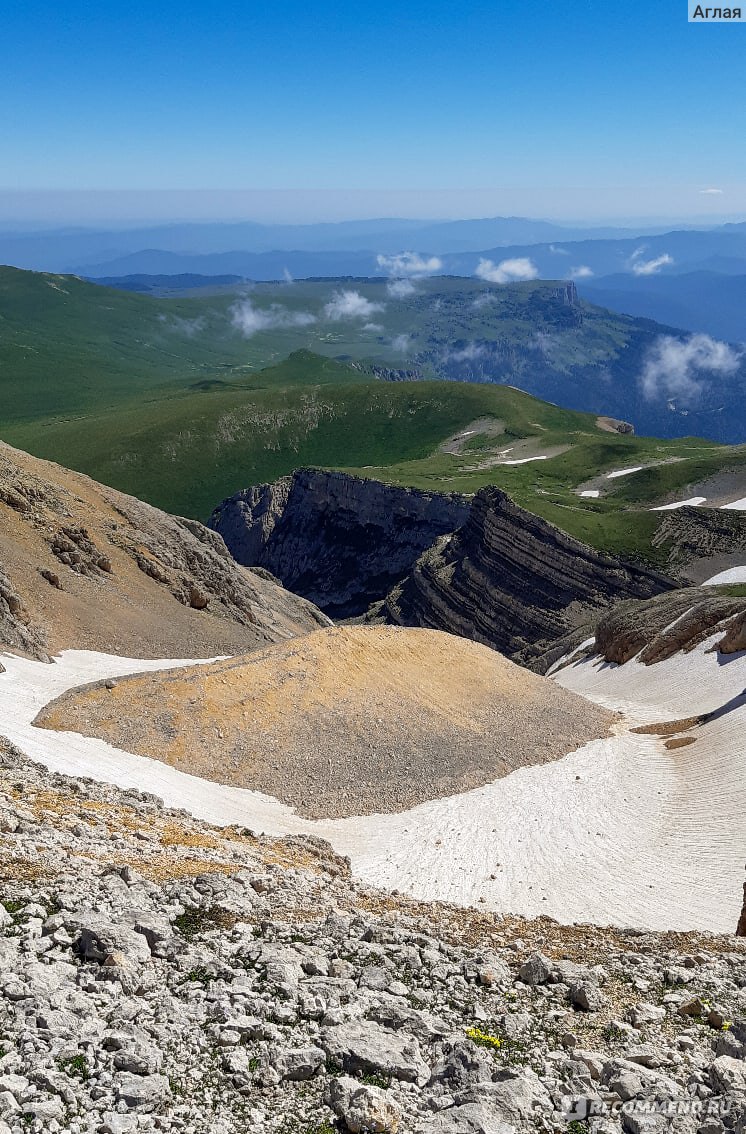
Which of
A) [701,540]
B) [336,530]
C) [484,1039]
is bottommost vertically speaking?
[336,530]

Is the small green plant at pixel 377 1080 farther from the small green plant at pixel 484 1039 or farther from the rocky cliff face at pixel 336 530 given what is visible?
the rocky cliff face at pixel 336 530

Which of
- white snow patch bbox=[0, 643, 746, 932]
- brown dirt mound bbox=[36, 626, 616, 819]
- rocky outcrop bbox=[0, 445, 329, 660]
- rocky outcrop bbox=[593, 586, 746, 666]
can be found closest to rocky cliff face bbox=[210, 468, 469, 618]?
rocky outcrop bbox=[593, 586, 746, 666]

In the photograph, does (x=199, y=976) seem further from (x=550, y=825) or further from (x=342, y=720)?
(x=342, y=720)

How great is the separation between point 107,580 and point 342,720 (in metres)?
28.8

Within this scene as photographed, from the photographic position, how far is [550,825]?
34625 millimetres

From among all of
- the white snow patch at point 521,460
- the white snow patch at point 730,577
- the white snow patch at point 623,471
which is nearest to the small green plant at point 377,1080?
the white snow patch at point 730,577

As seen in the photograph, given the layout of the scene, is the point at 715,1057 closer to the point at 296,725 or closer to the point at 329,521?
Result: the point at 296,725

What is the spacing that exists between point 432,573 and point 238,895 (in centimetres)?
10250

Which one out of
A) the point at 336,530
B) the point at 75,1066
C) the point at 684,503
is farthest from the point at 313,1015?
the point at 336,530

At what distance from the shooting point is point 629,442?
185m

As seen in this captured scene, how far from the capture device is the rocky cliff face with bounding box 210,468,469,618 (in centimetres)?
14850

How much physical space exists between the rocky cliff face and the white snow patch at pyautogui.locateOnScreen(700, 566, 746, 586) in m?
52.4

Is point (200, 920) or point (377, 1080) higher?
point (200, 920)

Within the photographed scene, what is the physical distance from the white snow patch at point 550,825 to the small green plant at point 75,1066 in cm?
1709
